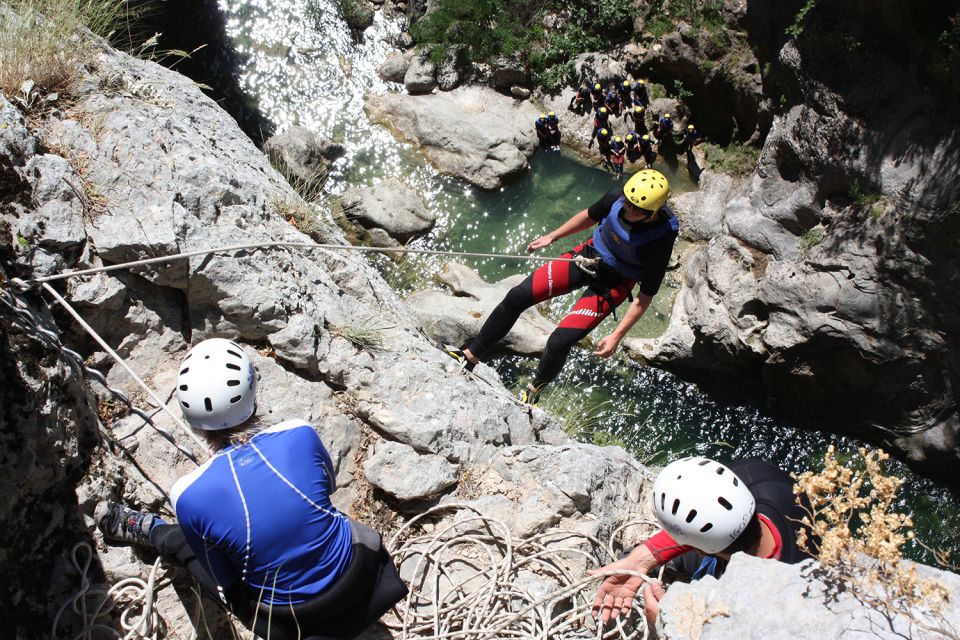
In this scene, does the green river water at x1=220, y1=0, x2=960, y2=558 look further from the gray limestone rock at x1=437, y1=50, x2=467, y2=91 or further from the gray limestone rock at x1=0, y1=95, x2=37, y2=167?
the gray limestone rock at x1=0, y1=95, x2=37, y2=167

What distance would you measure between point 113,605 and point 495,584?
5.13 feet

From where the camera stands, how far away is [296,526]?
2.36 meters

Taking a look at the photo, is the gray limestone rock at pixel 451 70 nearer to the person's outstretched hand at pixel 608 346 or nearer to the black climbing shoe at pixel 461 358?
the black climbing shoe at pixel 461 358

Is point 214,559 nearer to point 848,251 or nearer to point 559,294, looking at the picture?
point 559,294

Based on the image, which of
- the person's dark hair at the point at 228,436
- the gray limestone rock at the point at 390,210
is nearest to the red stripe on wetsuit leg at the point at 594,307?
the person's dark hair at the point at 228,436

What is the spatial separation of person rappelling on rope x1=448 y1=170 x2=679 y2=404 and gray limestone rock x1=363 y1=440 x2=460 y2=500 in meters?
1.10

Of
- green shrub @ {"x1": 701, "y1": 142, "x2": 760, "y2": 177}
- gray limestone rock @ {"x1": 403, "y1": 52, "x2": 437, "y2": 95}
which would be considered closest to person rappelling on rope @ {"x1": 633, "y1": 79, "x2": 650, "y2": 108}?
green shrub @ {"x1": 701, "y1": 142, "x2": 760, "y2": 177}

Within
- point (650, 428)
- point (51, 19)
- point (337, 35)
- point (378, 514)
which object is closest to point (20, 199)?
point (51, 19)

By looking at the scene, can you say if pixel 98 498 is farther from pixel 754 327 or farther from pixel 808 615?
pixel 754 327

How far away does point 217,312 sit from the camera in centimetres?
359

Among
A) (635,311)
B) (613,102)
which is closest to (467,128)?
(613,102)

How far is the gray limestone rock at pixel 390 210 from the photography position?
748cm

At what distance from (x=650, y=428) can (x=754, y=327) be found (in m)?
1.42

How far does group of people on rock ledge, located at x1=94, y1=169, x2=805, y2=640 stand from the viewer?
91.4 inches
